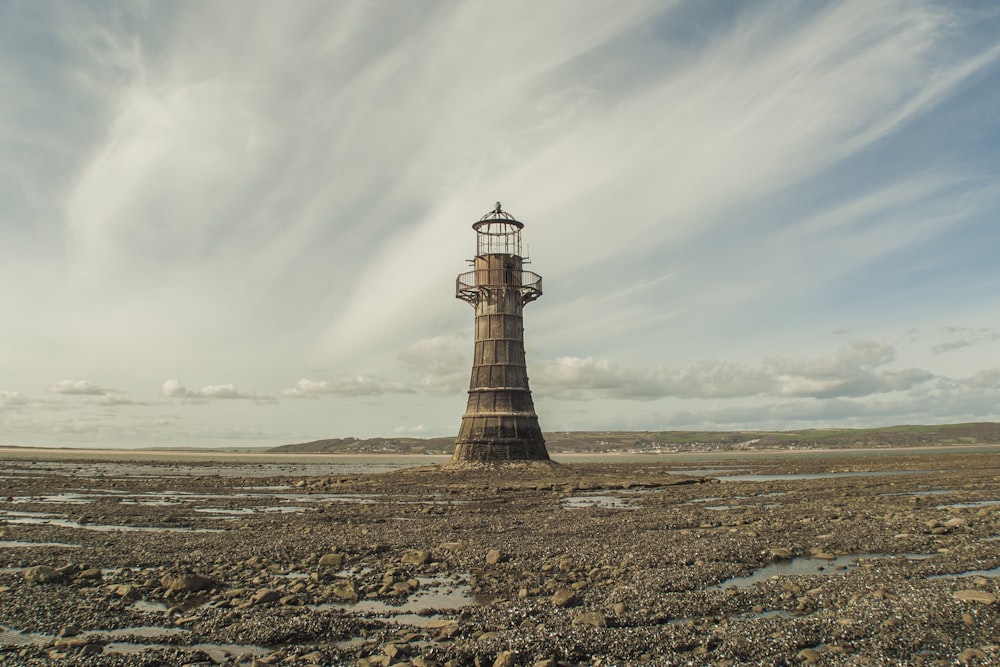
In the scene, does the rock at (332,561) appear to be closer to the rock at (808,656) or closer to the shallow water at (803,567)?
the shallow water at (803,567)

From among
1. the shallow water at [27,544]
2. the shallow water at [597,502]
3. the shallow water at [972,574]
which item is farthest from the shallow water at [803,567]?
the shallow water at [27,544]

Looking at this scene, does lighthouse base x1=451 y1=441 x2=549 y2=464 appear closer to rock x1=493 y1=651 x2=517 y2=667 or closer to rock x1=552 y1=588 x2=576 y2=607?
rock x1=552 y1=588 x2=576 y2=607

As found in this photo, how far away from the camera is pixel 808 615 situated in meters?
10.9

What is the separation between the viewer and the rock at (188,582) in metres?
12.4

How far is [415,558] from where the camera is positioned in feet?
50.3

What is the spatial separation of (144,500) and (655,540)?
→ 22873 mm

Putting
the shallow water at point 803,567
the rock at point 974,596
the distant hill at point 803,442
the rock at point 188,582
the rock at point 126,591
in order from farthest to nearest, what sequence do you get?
1. the distant hill at point 803,442
2. the shallow water at point 803,567
3. the rock at point 188,582
4. the rock at point 126,591
5. the rock at point 974,596

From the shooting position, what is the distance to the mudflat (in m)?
9.43

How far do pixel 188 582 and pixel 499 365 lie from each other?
3246 cm

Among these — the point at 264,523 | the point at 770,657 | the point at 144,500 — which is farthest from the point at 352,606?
the point at 144,500

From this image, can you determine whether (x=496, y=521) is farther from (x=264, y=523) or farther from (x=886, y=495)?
(x=886, y=495)

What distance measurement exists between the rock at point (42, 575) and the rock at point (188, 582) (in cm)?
221

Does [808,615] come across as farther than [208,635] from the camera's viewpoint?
Yes

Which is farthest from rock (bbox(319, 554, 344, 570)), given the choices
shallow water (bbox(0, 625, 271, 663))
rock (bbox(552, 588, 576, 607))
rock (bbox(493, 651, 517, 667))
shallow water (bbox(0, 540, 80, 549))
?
shallow water (bbox(0, 540, 80, 549))
